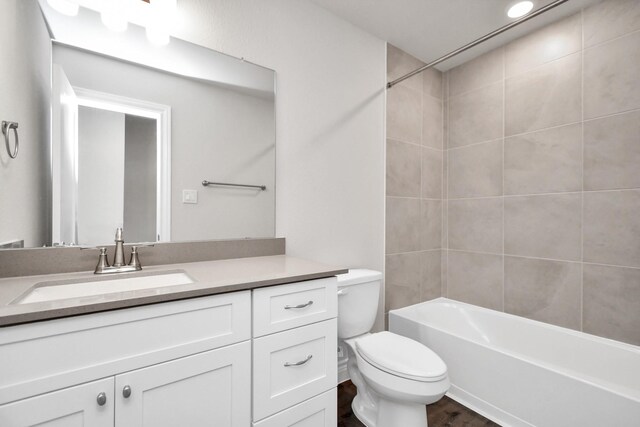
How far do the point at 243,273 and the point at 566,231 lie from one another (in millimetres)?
2141

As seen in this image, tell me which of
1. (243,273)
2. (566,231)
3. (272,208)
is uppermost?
(272,208)

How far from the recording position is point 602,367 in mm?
1684

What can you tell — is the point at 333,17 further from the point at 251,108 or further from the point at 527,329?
the point at 527,329

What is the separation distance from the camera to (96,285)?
1082 mm

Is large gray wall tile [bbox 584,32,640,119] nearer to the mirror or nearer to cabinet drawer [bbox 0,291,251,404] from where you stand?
the mirror

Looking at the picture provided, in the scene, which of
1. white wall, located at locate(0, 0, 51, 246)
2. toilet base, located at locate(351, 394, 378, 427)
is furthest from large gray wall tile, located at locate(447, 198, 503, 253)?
white wall, located at locate(0, 0, 51, 246)

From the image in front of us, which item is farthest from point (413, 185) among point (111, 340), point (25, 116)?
point (25, 116)

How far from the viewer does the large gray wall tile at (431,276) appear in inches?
100

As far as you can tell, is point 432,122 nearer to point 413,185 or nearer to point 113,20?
point 413,185

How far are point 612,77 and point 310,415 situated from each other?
2544 mm

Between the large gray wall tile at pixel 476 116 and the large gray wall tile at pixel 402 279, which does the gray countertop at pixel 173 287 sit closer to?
the large gray wall tile at pixel 402 279

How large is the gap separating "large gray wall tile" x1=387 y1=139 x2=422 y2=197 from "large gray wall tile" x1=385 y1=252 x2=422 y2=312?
21.1 inches

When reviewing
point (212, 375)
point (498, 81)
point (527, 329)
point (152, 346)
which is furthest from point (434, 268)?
point (152, 346)

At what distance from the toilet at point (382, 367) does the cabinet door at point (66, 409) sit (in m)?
1.05
